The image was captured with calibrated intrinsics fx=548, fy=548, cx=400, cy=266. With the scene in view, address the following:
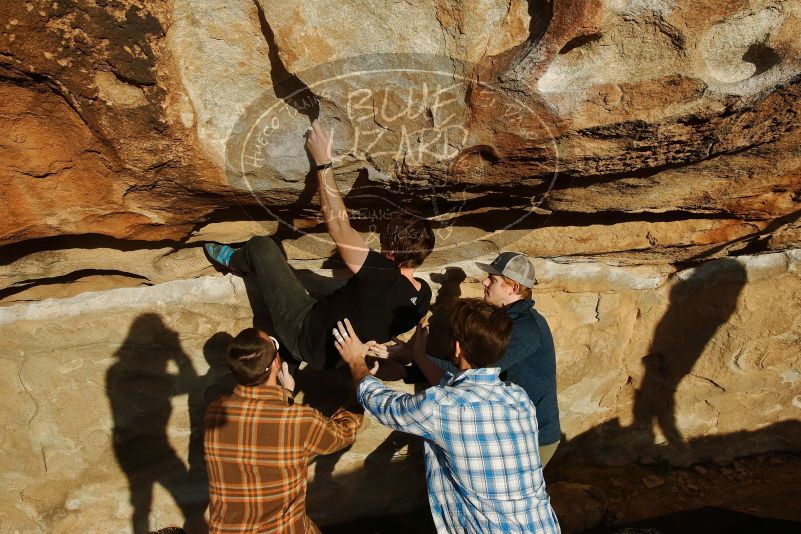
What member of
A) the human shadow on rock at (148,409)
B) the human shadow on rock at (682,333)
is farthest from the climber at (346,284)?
the human shadow on rock at (682,333)

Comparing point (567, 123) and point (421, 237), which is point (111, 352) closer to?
point (421, 237)

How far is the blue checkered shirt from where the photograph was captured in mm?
1857

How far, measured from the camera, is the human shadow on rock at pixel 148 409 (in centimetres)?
269

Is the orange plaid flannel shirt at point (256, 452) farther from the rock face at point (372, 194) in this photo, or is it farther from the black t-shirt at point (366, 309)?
the rock face at point (372, 194)

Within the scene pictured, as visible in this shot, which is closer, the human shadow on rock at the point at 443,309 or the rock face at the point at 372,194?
the rock face at the point at 372,194

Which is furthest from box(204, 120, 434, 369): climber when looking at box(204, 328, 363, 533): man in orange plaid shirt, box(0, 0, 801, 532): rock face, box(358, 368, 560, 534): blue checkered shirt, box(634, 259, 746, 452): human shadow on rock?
box(634, 259, 746, 452): human shadow on rock

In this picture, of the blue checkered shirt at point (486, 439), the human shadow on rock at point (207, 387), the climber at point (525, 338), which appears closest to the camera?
the blue checkered shirt at point (486, 439)

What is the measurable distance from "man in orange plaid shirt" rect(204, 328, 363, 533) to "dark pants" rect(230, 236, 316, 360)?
295mm

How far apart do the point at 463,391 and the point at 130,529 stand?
2.37 metres

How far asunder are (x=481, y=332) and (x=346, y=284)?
67 cm

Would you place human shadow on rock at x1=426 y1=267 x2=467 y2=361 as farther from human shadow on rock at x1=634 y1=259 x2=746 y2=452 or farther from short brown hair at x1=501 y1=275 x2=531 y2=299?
human shadow on rock at x1=634 y1=259 x2=746 y2=452

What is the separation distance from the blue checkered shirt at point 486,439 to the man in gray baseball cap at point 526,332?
47 centimetres

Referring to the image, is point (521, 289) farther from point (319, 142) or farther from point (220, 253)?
point (220, 253)

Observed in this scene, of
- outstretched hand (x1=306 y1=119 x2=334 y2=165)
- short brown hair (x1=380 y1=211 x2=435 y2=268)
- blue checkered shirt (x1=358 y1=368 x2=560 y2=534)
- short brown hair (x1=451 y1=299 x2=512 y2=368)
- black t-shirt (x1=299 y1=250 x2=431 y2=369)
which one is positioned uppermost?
outstretched hand (x1=306 y1=119 x2=334 y2=165)
